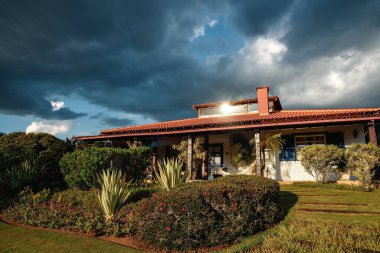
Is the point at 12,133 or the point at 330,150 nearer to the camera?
the point at 330,150

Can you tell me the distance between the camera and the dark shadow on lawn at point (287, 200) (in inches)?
283

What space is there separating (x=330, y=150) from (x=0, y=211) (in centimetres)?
1169

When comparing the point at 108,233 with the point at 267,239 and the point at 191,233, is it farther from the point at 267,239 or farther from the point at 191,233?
the point at 267,239

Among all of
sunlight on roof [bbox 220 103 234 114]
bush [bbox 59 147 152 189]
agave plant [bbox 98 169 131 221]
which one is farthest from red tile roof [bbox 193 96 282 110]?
agave plant [bbox 98 169 131 221]

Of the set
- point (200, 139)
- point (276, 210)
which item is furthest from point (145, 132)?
point (276, 210)

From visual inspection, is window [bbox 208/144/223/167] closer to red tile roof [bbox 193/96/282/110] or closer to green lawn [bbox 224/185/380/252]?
red tile roof [bbox 193/96/282/110]

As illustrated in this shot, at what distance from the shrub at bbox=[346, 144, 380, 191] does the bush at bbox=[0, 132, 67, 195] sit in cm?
1159

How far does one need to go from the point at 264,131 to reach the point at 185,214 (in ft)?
30.4

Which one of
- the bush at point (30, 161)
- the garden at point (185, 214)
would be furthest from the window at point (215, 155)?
the bush at point (30, 161)

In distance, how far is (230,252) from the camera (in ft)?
15.2

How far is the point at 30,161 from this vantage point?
438 inches

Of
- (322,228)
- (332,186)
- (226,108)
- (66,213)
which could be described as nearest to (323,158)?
(332,186)

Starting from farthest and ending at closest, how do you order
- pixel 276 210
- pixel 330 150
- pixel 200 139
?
pixel 200 139 < pixel 330 150 < pixel 276 210

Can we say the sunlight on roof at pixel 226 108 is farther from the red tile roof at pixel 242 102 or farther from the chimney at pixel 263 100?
the chimney at pixel 263 100
